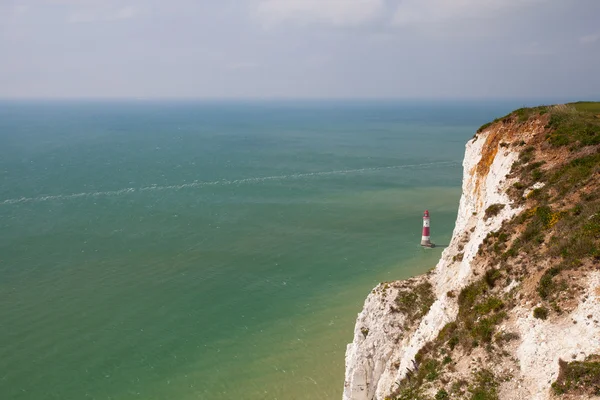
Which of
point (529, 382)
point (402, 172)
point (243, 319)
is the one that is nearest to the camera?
point (529, 382)

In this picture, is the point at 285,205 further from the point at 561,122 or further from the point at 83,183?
the point at 561,122

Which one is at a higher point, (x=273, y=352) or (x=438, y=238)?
(x=438, y=238)

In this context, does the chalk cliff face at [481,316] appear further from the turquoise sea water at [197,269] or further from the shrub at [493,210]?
the turquoise sea water at [197,269]

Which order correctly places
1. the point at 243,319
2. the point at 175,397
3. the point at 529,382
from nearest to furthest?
the point at 529,382
the point at 175,397
the point at 243,319

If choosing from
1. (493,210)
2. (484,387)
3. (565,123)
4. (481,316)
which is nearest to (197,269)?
(493,210)

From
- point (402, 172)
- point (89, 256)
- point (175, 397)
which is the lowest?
point (175, 397)

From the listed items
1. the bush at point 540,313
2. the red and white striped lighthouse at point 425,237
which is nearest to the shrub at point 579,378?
the bush at point 540,313

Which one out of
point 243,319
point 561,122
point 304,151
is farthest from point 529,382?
point 304,151

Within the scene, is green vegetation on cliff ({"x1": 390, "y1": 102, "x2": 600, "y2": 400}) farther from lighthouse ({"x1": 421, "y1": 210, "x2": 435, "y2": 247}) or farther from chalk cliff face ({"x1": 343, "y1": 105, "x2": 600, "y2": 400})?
lighthouse ({"x1": 421, "y1": 210, "x2": 435, "y2": 247})

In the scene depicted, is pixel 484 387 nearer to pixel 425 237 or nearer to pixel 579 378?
pixel 579 378
